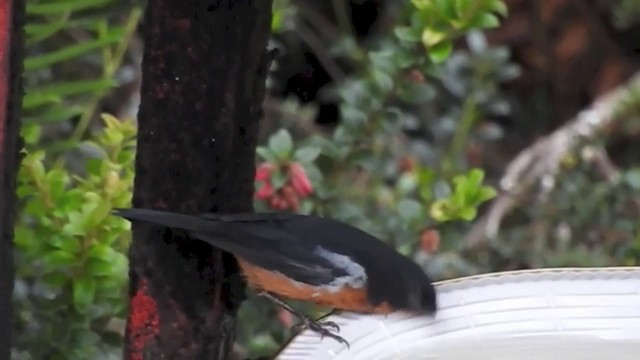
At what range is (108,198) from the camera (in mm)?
739

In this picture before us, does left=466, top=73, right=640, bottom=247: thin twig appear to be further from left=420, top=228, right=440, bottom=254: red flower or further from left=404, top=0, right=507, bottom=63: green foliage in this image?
left=404, top=0, right=507, bottom=63: green foliage

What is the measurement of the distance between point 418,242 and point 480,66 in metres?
0.24

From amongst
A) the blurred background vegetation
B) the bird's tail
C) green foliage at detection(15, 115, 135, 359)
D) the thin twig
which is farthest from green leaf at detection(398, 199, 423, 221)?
the bird's tail

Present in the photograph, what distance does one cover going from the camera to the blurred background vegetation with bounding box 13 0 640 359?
0.72 m

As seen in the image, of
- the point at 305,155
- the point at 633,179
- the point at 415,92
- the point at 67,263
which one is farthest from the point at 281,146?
the point at 633,179

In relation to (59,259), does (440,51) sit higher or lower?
higher

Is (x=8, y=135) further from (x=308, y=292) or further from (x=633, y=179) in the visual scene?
(x=633, y=179)

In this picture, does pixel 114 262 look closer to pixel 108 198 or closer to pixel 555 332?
pixel 108 198

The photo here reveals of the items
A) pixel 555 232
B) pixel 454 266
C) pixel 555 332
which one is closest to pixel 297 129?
pixel 555 232

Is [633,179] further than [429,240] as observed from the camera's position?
Yes

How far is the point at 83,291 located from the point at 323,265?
24cm

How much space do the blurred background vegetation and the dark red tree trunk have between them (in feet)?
0.65

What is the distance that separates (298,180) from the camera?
34.0 inches

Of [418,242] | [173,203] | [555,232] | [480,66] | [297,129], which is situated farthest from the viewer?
[297,129]
